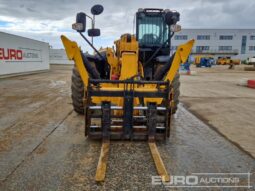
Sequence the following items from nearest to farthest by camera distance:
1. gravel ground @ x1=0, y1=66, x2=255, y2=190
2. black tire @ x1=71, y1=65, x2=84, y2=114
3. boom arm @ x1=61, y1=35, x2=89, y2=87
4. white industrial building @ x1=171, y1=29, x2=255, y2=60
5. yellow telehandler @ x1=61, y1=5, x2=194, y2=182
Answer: gravel ground @ x1=0, y1=66, x2=255, y2=190, yellow telehandler @ x1=61, y1=5, x2=194, y2=182, boom arm @ x1=61, y1=35, x2=89, y2=87, black tire @ x1=71, y1=65, x2=84, y2=114, white industrial building @ x1=171, y1=29, x2=255, y2=60

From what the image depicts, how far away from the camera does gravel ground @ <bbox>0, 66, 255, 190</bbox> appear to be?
9.77 ft

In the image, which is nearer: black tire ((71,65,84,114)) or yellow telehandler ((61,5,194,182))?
yellow telehandler ((61,5,194,182))

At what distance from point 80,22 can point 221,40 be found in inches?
3134

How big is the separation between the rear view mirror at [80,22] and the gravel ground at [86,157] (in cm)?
198

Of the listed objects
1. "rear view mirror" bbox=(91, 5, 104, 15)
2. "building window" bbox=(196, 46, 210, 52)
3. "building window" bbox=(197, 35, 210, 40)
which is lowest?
"rear view mirror" bbox=(91, 5, 104, 15)

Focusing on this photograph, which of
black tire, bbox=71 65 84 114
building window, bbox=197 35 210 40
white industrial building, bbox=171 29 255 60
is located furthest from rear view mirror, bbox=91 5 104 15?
building window, bbox=197 35 210 40

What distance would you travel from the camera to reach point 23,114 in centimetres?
640

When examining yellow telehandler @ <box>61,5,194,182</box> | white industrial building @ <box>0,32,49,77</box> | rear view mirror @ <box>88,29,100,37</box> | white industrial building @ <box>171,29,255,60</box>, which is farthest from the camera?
white industrial building @ <box>171,29,255,60</box>

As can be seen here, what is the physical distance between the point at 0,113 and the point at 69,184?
4465 millimetres

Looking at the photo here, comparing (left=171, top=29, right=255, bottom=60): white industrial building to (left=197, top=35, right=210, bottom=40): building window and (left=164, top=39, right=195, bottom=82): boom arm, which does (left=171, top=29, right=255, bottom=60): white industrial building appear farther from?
(left=164, top=39, right=195, bottom=82): boom arm

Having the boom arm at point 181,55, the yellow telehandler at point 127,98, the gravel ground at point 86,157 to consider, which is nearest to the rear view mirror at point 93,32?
the yellow telehandler at point 127,98

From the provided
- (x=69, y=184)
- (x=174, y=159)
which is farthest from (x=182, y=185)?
(x=69, y=184)

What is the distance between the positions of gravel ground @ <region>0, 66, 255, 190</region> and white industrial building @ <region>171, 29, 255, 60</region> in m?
73.0

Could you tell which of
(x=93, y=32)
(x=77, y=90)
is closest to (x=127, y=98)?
(x=93, y=32)
